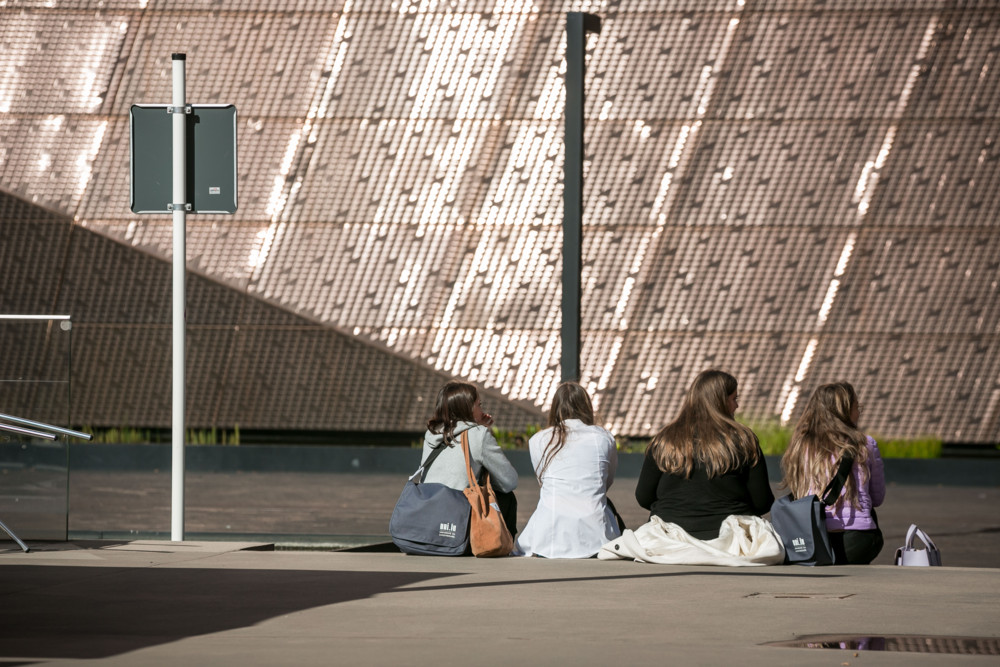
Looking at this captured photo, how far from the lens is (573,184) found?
12133 millimetres

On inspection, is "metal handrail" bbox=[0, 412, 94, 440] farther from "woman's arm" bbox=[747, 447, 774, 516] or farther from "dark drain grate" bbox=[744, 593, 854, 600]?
"dark drain grate" bbox=[744, 593, 854, 600]

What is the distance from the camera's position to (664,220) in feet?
A: 65.3

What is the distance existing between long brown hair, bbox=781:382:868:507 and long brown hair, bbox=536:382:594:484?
48.4 inches

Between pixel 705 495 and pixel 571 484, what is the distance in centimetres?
84

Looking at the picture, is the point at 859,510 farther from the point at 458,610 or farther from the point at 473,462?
the point at 458,610

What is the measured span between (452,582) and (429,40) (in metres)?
13.6

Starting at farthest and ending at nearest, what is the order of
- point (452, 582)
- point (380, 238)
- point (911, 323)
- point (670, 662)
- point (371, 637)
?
1. point (380, 238)
2. point (911, 323)
3. point (452, 582)
4. point (371, 637)
5. point (670, 662)

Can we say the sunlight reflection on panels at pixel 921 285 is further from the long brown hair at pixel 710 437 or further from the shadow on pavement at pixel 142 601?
the shadow on pavement at pixel 142 601

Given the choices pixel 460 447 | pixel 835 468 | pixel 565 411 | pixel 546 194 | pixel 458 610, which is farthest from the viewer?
pixel 546 194

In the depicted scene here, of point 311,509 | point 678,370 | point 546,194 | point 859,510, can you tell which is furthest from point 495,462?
point 546,194

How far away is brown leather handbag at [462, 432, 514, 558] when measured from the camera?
935 centimetres

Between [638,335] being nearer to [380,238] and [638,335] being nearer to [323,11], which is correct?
[380,238]

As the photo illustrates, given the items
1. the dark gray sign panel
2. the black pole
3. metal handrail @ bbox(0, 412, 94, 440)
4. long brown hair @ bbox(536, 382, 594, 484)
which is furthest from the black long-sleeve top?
metal handrail @ bbox(0, 412, 94, 440)

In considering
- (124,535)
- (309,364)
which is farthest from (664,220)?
(124,535)
